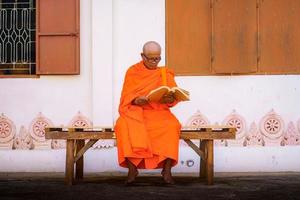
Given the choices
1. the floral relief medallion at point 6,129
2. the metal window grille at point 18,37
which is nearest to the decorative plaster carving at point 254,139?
the metal window grille at point 18,37

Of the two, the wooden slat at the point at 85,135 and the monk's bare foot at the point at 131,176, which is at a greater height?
the wooden slat at the point at 85,135

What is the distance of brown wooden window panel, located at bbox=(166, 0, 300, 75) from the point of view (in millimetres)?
8188

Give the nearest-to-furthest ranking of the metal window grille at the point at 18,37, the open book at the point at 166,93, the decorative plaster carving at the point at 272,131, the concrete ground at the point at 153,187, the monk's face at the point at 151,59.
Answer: the concrete ground at the point at 153,187 → the open book at the point at 166,93 → the monk's face at the point at 151,59 → the decorative plaster carving at the point at 272,131 → the metal window grille at the point at 18,37

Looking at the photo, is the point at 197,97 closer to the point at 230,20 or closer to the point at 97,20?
the point at 230,20

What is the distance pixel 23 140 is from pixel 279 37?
374 centimetres

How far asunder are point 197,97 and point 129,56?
3.54ft

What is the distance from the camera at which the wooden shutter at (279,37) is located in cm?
821

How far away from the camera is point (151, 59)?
22.2 ft

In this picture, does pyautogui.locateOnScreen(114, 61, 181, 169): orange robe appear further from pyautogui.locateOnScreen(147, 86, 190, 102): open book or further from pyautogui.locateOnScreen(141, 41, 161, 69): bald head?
pyautogui.locateOnScreen(147, 86, 190, 102): open book

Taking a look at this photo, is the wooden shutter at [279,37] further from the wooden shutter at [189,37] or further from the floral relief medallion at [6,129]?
the floral relief medallion at [6,129]

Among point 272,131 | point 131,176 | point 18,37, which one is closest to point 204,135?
point 131,176

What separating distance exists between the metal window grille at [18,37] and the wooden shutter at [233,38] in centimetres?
250

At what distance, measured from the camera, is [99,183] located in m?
6.84

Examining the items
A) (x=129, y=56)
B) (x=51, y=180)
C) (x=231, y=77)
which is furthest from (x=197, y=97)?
(x=51, y=180)
